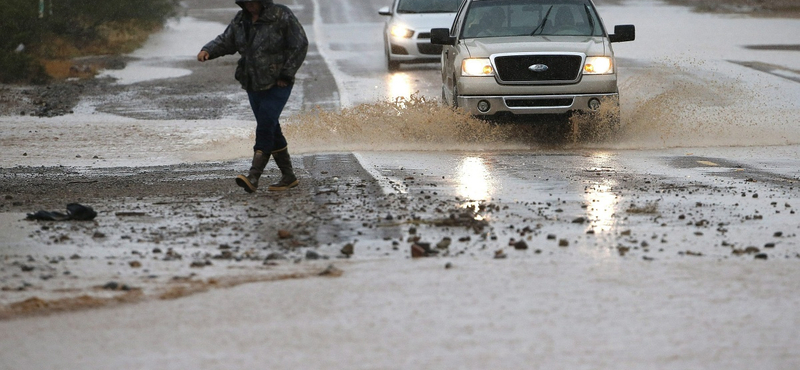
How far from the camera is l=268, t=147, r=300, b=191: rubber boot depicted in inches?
384

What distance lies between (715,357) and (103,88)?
18027 mm

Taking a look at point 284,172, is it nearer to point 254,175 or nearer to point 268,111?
point 254,175

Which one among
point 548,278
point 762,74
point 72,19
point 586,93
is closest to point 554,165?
point 586,93

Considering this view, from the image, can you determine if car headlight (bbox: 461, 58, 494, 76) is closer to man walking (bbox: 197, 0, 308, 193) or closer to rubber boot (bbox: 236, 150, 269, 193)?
man walking (bbox: 197, 0, 308, 193)

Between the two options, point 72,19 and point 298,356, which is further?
point 72,19

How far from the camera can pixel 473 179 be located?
1010 centimetres

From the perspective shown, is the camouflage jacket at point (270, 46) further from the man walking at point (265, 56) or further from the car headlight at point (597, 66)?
the car headlight at point (597, 66)

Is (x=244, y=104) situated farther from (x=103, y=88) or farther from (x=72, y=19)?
(x=72, y=19)

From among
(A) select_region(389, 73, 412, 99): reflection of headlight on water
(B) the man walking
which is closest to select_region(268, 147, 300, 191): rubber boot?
(B) the man walking

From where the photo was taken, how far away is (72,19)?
3133cm

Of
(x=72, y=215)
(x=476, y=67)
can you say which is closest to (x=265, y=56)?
(x=72, y=215)

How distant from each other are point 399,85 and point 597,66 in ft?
26.9

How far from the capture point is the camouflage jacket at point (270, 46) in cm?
949

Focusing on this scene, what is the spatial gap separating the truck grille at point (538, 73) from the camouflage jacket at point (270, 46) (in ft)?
12.7
